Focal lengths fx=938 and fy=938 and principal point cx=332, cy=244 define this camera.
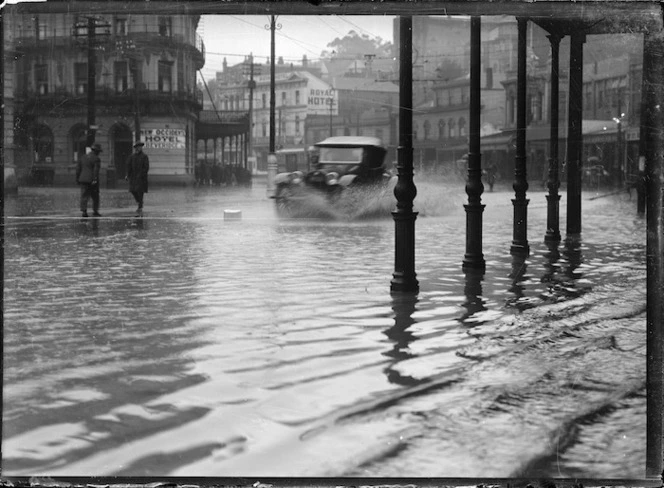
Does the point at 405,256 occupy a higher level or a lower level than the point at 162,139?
lower

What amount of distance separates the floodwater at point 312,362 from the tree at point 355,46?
124 centimetres

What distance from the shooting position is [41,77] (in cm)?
432

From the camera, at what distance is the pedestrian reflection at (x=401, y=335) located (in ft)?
14.9

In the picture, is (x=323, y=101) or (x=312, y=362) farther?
(x=323, y=101)

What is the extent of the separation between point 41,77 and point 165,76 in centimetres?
114

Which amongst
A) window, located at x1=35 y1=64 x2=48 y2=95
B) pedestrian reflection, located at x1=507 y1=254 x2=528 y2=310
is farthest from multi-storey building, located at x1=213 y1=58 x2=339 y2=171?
pedestrian reflection, located at x1=507 y1=254 x2=528 y2=310

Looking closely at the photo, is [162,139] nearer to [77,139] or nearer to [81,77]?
[81,77]

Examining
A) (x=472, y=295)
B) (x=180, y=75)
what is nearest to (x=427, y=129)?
(x=472, y=295)

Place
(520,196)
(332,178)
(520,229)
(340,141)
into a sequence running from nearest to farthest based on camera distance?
(340,141) < (332,178) < (520,196) < (520,229)

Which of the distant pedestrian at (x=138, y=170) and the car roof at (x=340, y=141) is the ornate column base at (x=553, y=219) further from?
the distant pedestrian at (x=138, y=170)

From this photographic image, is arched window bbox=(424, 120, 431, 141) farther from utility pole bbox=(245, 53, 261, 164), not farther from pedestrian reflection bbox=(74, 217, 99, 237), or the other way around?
pedestrian reflection bbox=(74, 217, 99, 237)

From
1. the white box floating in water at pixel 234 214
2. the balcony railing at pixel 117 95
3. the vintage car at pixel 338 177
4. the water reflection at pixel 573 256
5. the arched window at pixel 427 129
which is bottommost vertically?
the water reflection at pixel 573 256

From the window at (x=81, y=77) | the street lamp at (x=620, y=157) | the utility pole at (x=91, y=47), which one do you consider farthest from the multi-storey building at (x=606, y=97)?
the window at (x=81, y=77)

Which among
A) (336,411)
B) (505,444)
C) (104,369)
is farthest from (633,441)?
(104,369)
